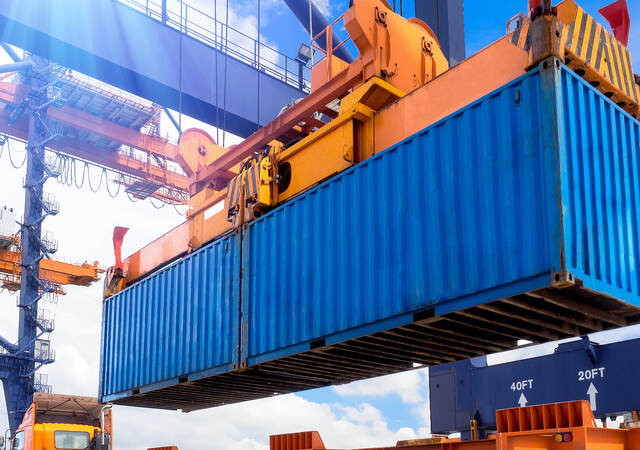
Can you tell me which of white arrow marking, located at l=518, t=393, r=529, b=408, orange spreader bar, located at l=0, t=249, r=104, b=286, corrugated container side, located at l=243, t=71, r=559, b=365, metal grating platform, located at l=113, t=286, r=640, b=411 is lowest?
white arrow marking, located at l=518, t=393, r=529, b=408

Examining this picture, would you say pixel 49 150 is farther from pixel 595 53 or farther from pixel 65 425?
pixel 595 53

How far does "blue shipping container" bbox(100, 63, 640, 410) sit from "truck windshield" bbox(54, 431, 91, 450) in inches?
125

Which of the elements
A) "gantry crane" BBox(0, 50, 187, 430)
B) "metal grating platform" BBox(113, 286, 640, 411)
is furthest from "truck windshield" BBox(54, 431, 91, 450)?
"gantry crane" BBox(0, 50, 187, 430)

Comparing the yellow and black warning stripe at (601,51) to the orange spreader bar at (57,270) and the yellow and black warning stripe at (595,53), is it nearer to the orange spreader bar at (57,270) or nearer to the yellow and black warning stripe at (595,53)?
the yellow and black warning stripe at (595,53)

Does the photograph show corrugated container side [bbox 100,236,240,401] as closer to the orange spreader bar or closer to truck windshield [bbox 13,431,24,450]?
truck windshield [bbox 13,431,24,450]

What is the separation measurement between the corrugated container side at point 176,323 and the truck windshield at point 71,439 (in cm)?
102

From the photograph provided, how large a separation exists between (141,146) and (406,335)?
2259 centimetres

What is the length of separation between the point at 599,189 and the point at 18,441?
1128cm

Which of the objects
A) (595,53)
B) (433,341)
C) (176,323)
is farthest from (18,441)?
(595,53)

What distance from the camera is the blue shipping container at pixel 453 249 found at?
6719 mm

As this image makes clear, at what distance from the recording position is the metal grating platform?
721 cm

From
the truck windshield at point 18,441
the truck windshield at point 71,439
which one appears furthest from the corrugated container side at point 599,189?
the truck windshield at point 18,441

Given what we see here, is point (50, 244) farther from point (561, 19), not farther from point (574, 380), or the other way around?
point (561, 19)

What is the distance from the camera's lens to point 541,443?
6.33m
